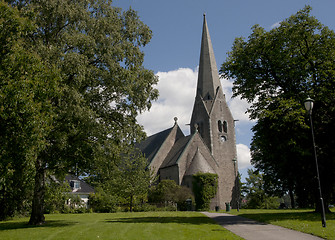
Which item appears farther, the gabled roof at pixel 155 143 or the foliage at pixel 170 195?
the gabled roof at pixel 155 143

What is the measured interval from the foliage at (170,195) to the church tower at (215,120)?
13.1m

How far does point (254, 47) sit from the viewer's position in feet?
68.2

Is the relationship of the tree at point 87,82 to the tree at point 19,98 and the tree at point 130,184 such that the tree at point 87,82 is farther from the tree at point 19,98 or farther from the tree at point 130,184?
the tree at point 130,184

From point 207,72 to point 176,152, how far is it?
1669cm

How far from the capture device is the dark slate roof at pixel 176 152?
45.9 m

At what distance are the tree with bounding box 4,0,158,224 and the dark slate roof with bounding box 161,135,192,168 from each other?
26739 millimetres

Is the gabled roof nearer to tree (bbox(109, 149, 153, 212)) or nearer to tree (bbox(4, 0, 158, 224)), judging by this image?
tree (bbox(109, 149, 153, 212))

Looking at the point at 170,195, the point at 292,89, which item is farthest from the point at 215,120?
the point at 292,89

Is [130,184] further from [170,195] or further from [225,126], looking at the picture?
[225,126]

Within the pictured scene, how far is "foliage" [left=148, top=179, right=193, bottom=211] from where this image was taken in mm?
36625

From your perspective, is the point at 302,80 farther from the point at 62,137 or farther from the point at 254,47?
the point at 62,137

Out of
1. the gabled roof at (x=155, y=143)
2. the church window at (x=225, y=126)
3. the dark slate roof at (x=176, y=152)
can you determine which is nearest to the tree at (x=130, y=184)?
the dark slate roof at (x=176, y=152)

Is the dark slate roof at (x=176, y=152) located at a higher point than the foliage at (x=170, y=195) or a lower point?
higher

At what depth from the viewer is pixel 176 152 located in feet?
156
